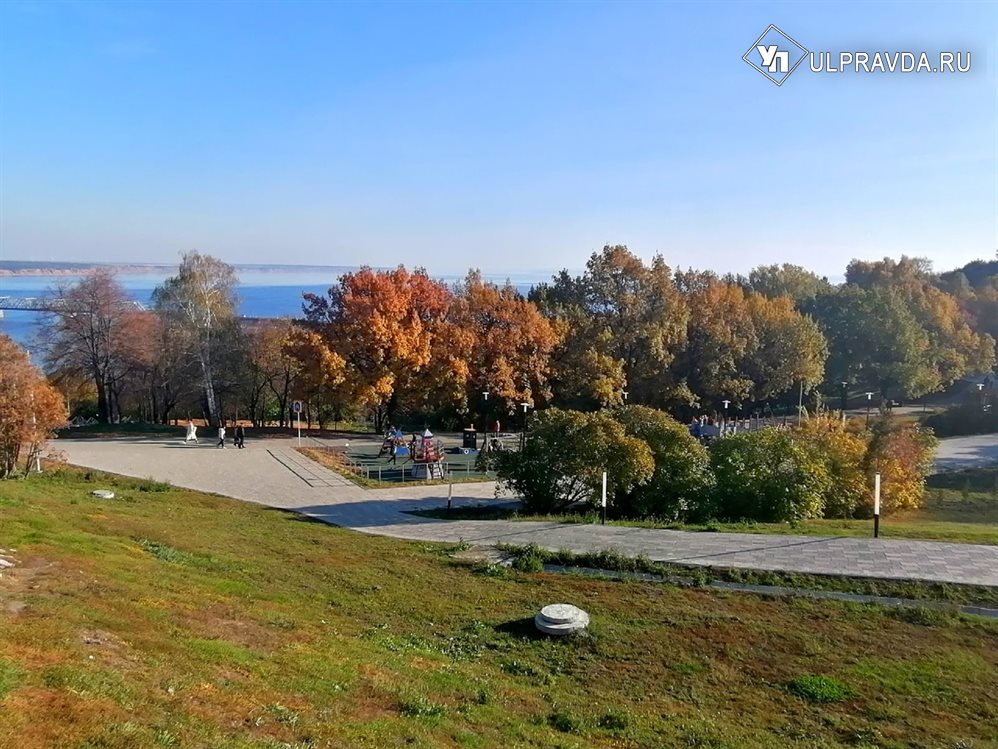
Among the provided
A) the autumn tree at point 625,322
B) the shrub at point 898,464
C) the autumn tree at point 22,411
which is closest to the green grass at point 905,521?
the shrub at point 898,464

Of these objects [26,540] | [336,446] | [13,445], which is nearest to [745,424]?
[336,446]

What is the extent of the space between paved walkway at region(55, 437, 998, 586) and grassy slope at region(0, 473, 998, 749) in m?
2.14

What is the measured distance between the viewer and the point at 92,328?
32.6 m

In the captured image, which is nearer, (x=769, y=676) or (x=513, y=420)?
(x=769, y=676)

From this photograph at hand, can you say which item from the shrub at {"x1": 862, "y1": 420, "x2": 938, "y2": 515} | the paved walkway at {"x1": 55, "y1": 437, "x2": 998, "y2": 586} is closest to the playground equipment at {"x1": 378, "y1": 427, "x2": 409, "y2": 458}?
the paved walkway at {"x1": 55, "y1": 437, "x2": 998, "y2": 586}

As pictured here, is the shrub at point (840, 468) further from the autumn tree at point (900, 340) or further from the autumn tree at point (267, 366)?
the autumn tree at point (900, 340)

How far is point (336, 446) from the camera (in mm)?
29641

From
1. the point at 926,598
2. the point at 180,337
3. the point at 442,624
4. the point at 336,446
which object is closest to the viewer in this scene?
the point at 442,624

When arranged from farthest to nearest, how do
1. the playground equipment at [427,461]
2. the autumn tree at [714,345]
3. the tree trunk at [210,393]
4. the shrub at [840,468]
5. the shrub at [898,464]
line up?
the autumn tree at [714,345]
the tree trunk at [210,393]
the playground equipment at [427,461]
the shrub at [898,464]
the shrub at [840,468]

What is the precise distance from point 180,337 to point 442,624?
27.3 m

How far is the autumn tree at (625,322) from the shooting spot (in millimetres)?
35906

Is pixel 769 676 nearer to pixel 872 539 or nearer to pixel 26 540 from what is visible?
pixel 872 539

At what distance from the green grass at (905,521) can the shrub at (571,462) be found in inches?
24.0

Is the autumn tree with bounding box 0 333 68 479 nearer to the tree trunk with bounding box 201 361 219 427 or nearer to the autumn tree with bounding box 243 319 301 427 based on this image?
the tree trunk with bounding box 201 361 219 427
